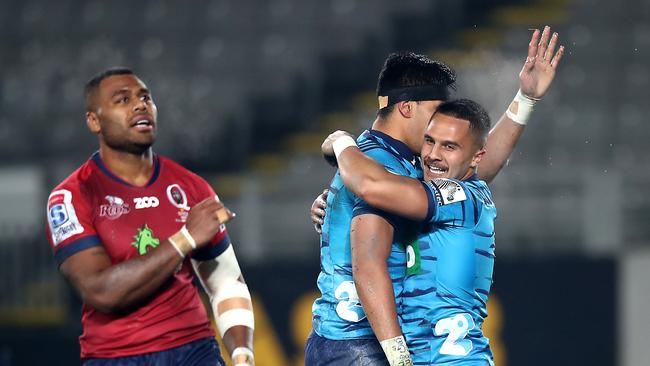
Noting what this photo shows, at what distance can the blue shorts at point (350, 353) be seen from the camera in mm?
4250

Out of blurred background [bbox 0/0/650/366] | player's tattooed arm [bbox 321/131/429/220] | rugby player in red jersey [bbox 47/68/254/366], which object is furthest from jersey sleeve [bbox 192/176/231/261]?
blurred background [bbox 0/0/650/366]

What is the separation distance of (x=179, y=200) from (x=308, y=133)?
24.9 feet

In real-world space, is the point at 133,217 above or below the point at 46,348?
above

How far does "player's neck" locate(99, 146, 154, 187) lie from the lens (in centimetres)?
498

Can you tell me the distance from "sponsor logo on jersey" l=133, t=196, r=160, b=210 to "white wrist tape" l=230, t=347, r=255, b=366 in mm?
736

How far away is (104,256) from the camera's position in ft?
15.3

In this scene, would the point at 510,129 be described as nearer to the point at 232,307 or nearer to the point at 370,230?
the point at 370,230

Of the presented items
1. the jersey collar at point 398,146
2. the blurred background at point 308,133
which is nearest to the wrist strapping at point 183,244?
the jersey collar at point 398,146

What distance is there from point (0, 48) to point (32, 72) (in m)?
0.91

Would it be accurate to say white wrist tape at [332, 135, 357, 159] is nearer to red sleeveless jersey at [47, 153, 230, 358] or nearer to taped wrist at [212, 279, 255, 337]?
red sleeveless jersey at [47, 153, 230, 358]

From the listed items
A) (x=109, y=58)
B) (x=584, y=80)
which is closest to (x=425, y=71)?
(x=584, y=80)

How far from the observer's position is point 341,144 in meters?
4.23

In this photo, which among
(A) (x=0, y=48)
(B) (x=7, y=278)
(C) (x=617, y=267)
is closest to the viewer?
(C) (x=617, y=267)

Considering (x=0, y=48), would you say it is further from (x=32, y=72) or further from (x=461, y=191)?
(x=461, y=191)
